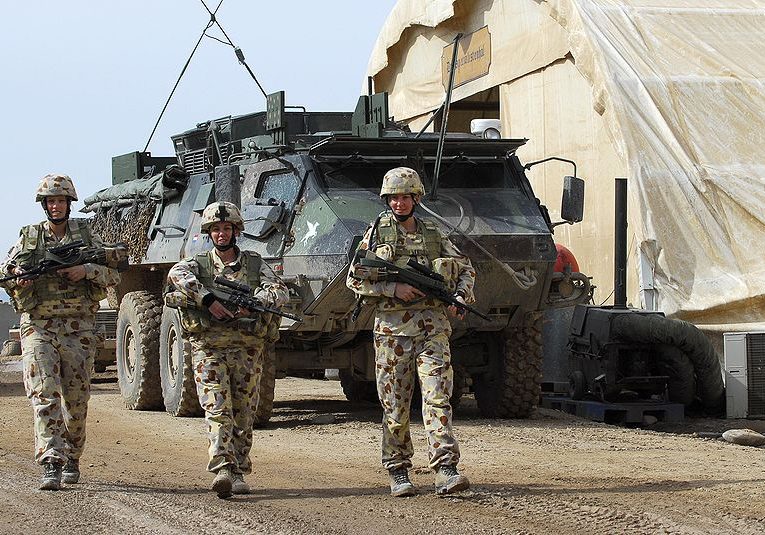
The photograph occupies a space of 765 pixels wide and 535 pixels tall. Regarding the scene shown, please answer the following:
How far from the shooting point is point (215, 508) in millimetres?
6695

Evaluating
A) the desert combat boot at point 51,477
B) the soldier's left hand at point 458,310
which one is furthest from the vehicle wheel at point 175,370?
the soldier's left hand at point 458,310

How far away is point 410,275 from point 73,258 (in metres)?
1.98

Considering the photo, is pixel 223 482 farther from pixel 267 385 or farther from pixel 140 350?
pixel 140 350

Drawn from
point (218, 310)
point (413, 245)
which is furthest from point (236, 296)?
point (413, 245)

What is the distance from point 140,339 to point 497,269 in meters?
3.73

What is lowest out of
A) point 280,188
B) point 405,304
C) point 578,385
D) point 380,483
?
point 380,483

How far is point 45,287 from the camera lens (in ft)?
24.8

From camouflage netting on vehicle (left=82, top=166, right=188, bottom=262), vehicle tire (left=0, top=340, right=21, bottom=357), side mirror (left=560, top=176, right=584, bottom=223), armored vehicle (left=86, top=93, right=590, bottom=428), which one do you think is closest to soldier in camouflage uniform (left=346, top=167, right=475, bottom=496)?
A: armored vehicle (left=86, top=93, right=590, bottom=428)

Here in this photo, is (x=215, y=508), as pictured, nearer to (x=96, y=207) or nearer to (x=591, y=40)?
(x=96, y=207)

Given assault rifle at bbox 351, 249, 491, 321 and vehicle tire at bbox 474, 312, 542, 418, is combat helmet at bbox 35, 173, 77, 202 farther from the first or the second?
vehicle tire at bbox 474, 312, 542, 418

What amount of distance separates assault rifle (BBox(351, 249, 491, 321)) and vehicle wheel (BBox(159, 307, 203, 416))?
4216 millimetres

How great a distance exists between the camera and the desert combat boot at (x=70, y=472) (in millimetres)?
7520

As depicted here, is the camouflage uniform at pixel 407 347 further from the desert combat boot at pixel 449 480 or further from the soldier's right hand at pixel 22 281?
the soldier's right hand at pixel 22 281

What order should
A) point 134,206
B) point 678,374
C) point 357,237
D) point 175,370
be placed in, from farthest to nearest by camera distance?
point 134,206, point 678,374, point 175,370, point 357,237
